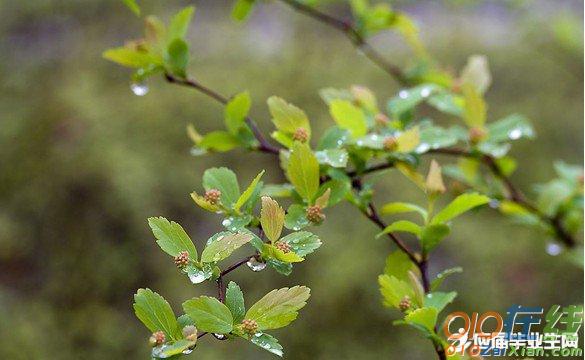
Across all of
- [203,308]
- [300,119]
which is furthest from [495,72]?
[203,308]

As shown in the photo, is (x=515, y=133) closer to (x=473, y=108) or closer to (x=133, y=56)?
(x=473, y=108)

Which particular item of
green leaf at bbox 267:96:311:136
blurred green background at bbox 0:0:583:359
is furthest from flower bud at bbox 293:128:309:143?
blurred green background at bbox 0:0:583:359

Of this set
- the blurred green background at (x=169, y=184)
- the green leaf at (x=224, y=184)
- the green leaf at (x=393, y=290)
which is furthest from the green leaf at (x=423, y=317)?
the blurred green background at (x=169, y=184)

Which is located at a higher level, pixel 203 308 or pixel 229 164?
pixel 203 308

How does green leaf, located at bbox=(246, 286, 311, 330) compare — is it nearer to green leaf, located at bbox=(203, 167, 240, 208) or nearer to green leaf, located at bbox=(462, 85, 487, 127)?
green leaf, located at bbox=(203, 167, 240, 208)

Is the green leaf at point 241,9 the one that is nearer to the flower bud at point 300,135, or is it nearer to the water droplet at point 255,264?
the flower bud at point 300,135

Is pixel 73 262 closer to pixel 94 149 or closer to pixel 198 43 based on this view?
pixel 94 149
